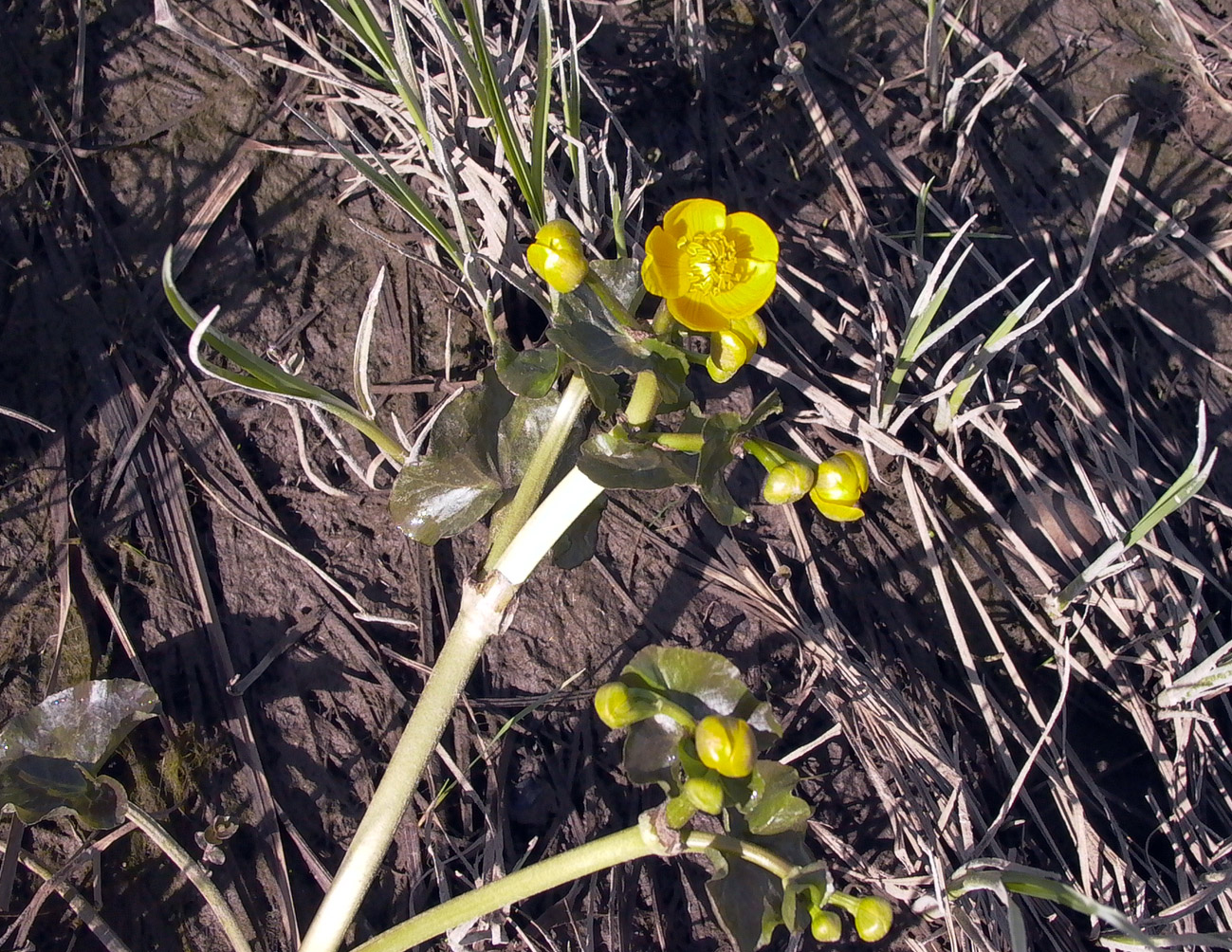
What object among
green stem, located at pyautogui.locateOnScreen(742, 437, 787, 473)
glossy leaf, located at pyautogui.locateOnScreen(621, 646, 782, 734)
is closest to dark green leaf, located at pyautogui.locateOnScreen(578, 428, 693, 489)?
green stem, located at pyautogui.locateOnScreen(742, 437, 787, 473)

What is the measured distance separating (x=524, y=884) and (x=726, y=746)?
64 cm

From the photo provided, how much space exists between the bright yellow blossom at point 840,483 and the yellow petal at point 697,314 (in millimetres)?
420

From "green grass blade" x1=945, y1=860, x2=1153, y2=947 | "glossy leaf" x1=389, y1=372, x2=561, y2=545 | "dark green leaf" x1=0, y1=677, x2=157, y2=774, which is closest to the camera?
"green grass blade" x1=945, y1=860, x2=1153, y2=947

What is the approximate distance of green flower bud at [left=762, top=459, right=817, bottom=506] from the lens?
202 cm

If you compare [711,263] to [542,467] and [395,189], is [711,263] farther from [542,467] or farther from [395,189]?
[395,189]

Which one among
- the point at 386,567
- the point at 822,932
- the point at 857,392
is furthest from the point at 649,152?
the point at 822,932

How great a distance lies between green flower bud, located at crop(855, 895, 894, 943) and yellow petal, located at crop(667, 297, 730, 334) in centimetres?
136

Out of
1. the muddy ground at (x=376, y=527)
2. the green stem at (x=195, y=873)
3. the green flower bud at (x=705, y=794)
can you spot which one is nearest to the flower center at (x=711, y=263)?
the muddy ground at (x=376, y=527)

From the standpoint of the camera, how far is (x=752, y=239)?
2307 mm

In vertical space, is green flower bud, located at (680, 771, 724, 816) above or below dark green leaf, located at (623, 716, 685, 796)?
below

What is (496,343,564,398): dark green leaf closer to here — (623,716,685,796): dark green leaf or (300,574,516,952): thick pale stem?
(300,574,516,952): thick pale stem

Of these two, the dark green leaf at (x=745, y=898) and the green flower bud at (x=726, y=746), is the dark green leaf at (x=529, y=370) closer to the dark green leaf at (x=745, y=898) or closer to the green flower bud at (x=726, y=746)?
the green flower bud at (x=726, y=746)

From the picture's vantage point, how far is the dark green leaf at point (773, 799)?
83.5 inches

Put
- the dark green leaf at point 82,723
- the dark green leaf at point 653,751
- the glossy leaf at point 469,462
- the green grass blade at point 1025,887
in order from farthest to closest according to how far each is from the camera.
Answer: the glossy leaf at point 469,462, the dark green leaf at point 82,723, the dark green leaf at point 653,751, the green grass blade at point 1025,887
